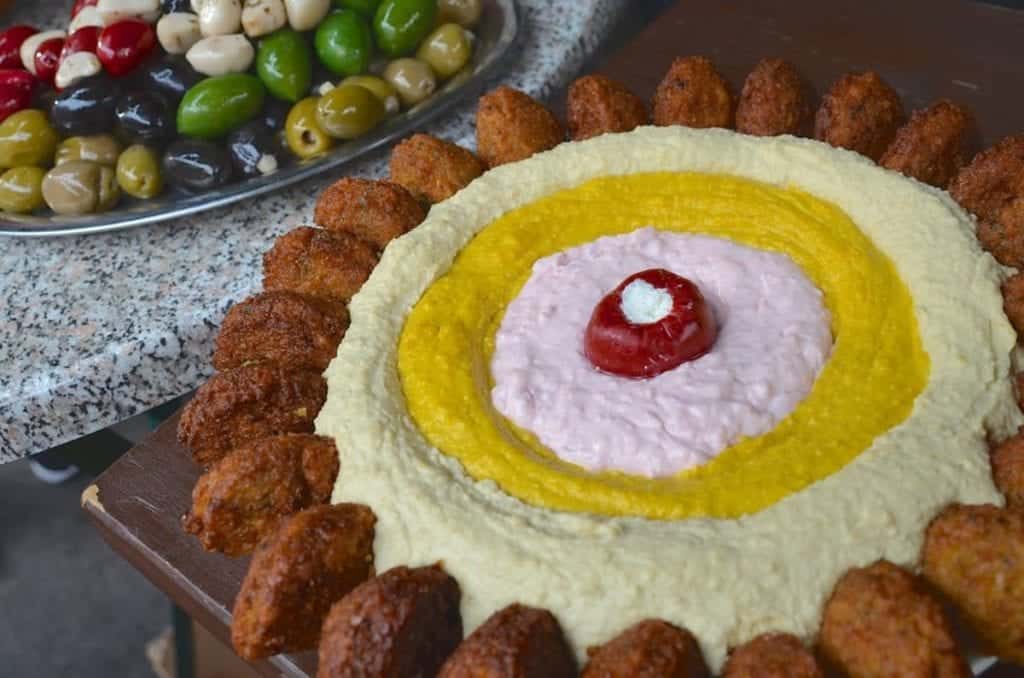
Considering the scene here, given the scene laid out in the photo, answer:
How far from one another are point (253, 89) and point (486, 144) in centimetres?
108

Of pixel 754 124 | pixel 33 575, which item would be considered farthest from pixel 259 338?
pixel 33 575

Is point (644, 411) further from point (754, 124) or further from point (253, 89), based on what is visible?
point (253, 89)

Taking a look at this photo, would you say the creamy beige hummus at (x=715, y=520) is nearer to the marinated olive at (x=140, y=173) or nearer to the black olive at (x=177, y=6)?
the marinated olive at (x=140, y=173)

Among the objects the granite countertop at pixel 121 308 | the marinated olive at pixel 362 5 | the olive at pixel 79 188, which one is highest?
the marinated olive at pixel 362 5

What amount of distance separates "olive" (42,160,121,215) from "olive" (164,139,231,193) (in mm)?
211

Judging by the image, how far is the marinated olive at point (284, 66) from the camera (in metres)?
3.54

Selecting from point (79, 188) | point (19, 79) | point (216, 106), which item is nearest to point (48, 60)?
point (19, 79)

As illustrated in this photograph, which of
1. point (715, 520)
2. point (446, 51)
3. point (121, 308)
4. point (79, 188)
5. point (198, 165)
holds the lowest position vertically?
point (121, 308)

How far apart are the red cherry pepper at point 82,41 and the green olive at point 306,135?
77 centimetres

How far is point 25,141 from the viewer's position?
11.7ft

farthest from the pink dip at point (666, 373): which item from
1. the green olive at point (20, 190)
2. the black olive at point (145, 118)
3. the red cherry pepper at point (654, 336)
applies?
the green olive at point (20, 190)

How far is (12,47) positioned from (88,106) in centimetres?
71

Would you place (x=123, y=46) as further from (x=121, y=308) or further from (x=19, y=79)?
(x=121, y=308)

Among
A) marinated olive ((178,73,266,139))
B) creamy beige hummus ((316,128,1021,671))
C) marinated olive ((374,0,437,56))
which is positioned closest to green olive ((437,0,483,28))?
marinated olive ((374,0,437,56))
